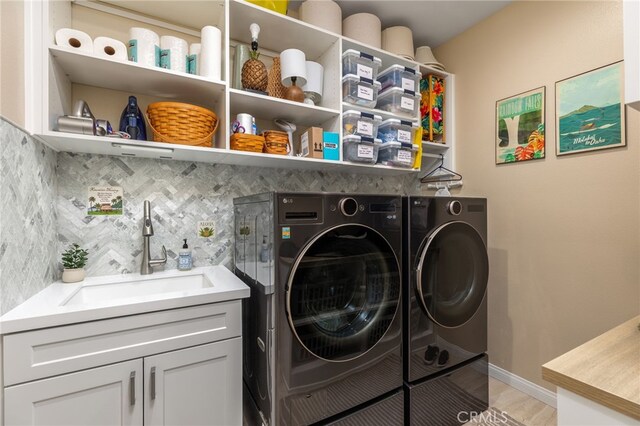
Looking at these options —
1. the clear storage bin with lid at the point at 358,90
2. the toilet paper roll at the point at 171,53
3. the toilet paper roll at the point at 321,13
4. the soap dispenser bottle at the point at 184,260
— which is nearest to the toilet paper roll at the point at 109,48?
the toilet paper roll at the point at 171,53

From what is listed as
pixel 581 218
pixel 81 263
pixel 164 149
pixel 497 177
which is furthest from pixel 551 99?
pixel 81 263

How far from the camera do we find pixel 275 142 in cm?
175

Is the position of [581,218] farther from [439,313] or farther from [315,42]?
[315,42]

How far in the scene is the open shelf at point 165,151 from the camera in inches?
50.8

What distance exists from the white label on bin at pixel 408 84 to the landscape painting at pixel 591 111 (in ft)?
2.95

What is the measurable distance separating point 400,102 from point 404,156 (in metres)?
0.39

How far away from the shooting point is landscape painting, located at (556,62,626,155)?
1.62 meters

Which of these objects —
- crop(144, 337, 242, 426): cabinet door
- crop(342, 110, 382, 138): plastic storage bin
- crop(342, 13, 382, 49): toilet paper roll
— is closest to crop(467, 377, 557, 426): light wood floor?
crop(144, 337, 242, 426): cabinet door

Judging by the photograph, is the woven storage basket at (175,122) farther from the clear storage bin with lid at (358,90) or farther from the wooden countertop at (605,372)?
the wooden countertop at (605,372)

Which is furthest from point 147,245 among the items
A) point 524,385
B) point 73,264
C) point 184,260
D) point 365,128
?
point 524,385

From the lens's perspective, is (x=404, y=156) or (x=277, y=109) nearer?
(x=277, y=109)

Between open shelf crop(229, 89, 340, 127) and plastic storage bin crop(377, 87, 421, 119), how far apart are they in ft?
1.59

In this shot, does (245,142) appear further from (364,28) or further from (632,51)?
(632,51)

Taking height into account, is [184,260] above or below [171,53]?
below
